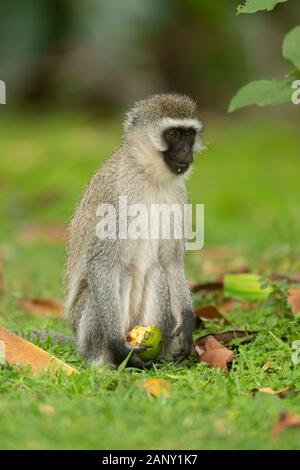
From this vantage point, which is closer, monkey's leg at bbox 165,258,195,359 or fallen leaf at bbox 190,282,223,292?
monkey's leg at bbox 165,258,195,359

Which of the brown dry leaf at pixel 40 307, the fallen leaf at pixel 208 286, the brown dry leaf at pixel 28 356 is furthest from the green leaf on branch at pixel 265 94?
the brown dry leaf at pixel 40 307

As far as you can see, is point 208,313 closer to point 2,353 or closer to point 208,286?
point 208,286

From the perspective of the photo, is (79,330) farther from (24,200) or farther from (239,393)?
(24,200)

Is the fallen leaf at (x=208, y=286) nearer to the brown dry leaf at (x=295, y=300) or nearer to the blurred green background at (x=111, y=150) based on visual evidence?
the blurred green background at (x=111, y=150)

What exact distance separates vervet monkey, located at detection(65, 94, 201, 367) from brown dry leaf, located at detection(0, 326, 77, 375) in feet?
1.60

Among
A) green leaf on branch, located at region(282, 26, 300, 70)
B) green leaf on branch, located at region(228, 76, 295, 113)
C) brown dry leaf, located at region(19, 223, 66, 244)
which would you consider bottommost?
brown dry leaf, located at region(19, 223, 66, 244)

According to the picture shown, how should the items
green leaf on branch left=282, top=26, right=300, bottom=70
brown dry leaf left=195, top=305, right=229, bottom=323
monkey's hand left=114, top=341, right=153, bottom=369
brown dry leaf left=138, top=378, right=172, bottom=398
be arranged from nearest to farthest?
brown dry leaf left=138, top=378, right=172, bottom=398 < green leaf on branch left=282, top=26, right=300, bottom=70 < monkey's hand left=114, top=341, right=153, bottom=369 < brown dry leaf left=195, top=305, right=229, bottom=323

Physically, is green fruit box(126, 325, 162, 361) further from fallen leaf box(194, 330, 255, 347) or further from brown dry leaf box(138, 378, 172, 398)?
brown dry leaf box(138, 378, 172, 398)

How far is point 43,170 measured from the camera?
14.4 m

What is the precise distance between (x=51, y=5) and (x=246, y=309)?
12211 millimetres

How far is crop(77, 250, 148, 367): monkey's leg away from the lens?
564cm

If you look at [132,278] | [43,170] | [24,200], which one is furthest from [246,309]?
[43,170]

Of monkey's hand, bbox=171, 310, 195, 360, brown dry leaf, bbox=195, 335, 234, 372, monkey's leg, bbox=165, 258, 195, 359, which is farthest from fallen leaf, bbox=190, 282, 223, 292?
brown dry leaf, bbox=195, 335, 234, 372
